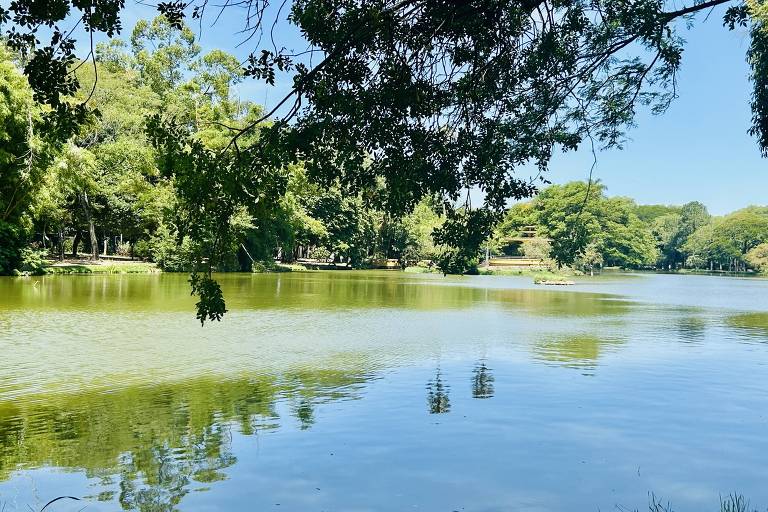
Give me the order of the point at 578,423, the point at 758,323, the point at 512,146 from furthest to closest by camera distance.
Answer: the point at 758,323 < the point at 578,423 < the point at 512,146

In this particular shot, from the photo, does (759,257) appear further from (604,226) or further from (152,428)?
(152,428)

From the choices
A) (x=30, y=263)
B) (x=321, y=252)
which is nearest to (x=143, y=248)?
(x=30, y=263)

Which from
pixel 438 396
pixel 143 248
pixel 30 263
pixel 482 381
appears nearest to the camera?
pixel 438 396

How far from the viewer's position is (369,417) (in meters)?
8.49

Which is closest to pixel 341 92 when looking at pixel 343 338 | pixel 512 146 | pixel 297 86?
pixel 297 86

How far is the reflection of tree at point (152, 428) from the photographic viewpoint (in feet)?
19.7

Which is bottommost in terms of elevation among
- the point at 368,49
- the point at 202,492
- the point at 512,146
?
the point at 202,492

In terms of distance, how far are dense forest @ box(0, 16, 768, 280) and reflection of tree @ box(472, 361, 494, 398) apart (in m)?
2.35

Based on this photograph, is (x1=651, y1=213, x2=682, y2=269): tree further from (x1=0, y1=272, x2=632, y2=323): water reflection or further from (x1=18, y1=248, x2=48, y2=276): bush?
(x1=18, y1=248, x2=48, y2=276): bush

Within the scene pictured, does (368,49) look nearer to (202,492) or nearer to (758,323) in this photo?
(202,492)

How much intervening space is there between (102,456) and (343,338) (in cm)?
985

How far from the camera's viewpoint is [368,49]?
6.70 metres

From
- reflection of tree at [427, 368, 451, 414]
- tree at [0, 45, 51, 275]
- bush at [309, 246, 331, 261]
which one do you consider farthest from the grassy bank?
reflection of tree at [427, 368, 451, 414]

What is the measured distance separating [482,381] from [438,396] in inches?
60.4
